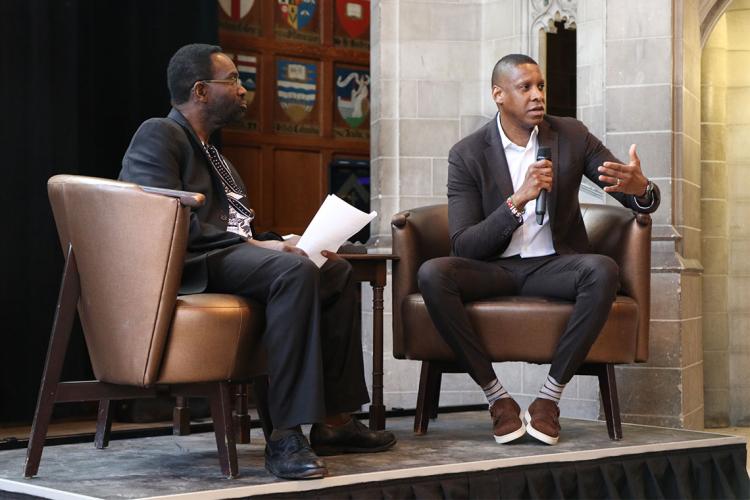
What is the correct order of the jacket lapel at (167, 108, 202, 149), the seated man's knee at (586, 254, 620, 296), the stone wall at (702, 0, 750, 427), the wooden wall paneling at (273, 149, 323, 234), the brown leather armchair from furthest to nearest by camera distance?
1. the wooden wall paneling at (273, 149, 323, 234)
2. the stone wall at (702, 0, 750, 427)
3. the brown leather armchair
4. the seated man's knee at (586, 254, 620, 296)
5. the jacket lapel at (167, 108, 202, 149)

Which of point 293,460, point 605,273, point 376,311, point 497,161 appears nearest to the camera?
point 293,460

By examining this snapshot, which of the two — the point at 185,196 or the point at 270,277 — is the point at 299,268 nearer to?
the point at 270,277

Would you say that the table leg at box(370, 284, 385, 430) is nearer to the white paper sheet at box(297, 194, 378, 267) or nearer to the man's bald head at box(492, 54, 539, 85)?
the white paper sheet at box(297, 194, 378, 267)

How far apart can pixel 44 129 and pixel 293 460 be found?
8.99 feet

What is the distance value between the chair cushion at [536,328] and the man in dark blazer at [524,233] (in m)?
0.05

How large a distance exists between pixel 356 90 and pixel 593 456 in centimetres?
362

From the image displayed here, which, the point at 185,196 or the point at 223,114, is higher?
the point at 223,114

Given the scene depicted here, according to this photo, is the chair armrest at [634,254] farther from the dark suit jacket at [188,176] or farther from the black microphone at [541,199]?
the dark suit jacket at [188,176]

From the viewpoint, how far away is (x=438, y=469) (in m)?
3.06

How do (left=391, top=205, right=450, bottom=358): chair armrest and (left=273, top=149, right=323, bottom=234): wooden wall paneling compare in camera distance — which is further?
(left=273, top=149, right=323, bottom=234): wooden wall paneling

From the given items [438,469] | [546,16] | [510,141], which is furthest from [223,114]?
[546,16]

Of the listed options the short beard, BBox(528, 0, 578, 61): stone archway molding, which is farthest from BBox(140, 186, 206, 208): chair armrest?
BBox(528, 0, 578, 61): stone archway molding

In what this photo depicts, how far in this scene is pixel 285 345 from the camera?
2.90 m

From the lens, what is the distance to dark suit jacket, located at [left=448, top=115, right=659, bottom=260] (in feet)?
12.0
